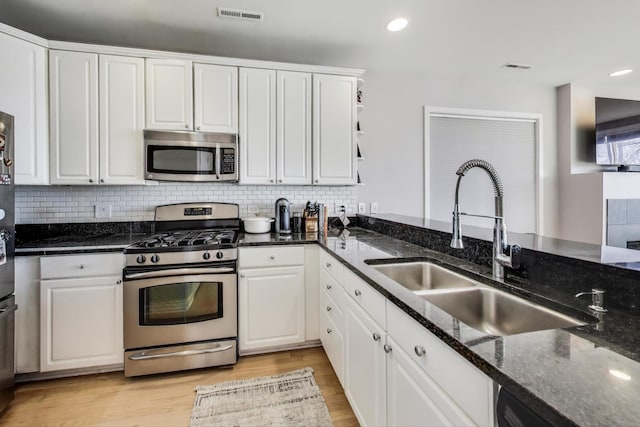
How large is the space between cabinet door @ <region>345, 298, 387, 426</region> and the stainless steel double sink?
0.28 m

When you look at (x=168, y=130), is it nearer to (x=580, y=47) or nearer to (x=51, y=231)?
(x=51, y=231)

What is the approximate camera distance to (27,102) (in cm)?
233

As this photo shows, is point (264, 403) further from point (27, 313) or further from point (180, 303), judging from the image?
point (27, 313)

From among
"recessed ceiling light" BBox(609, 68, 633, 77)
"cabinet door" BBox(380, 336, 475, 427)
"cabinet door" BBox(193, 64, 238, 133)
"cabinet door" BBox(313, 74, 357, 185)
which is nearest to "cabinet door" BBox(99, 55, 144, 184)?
"cabinet door" BBox(193, 64, 238, 133)

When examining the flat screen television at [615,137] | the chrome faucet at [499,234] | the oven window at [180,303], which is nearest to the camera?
the chrome faucet at [499,234]

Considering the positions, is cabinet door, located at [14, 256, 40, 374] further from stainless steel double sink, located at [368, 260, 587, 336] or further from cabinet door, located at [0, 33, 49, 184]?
stainless steel double sink, located at [368, 260, 587, 336]

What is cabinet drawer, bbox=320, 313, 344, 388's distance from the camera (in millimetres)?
1932

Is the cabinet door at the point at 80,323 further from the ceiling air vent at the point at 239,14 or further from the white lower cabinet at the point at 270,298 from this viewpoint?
the ceiling air vent at the point at 239,14

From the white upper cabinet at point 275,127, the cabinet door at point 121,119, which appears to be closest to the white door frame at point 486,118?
the white upper cabinet at point 275,127

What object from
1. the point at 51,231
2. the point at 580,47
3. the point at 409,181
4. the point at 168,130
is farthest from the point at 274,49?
the point at 580,47

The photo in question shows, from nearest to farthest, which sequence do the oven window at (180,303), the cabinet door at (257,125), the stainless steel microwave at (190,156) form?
the oven window at (180,303) → the stainless steel microwave at (190,156) → the cabinet door at (257,125)

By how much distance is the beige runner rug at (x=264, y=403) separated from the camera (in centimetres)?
182

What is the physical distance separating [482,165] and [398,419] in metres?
1.08

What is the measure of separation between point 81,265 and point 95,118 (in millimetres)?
1159
